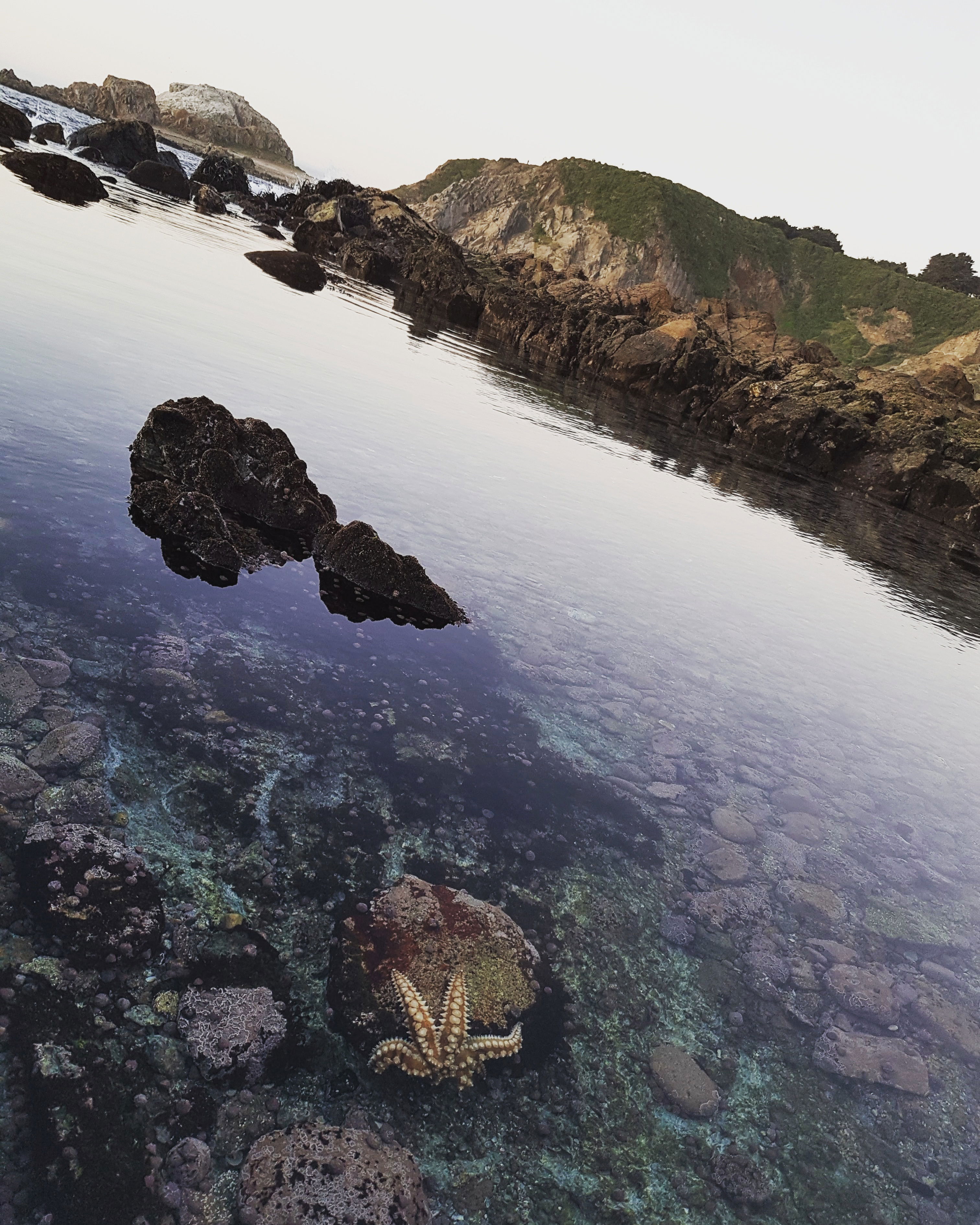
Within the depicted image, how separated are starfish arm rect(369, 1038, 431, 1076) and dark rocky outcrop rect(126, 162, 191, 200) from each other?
8350 cm

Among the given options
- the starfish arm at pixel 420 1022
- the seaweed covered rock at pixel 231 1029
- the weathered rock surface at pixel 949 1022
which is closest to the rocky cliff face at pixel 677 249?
the weathered rock surface at pixel 949 1022

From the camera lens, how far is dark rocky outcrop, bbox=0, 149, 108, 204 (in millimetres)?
43125

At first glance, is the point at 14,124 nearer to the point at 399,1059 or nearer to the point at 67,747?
the point at 67,747

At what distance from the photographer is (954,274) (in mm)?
166750

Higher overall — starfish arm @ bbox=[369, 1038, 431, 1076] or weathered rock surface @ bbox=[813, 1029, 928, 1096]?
weathered rock surface @ bbox=[813, 1029, 928, 1096]

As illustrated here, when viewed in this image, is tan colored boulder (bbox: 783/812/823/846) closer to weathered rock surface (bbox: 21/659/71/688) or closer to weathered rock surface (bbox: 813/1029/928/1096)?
weathered rock surface (bbox: 813/1029/928/1096)

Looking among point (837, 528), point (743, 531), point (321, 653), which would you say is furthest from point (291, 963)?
point (837, 528)

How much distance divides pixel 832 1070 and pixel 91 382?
1847 cm

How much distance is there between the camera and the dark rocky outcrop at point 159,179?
69125 mm

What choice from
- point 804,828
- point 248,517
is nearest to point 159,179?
point 248,517

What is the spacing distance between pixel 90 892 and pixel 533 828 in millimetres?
4524

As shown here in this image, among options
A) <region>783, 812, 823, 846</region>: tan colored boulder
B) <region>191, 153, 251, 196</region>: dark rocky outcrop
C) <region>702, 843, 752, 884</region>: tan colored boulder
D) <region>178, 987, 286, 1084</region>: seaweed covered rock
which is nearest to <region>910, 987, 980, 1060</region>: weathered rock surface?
<region>702, 843, 752, 884</region>: tan colored boulder

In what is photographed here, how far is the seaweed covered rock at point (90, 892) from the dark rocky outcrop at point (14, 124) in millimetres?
79785

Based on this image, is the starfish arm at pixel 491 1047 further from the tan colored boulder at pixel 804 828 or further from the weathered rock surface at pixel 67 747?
the tan colored boulder at pixel 804 828
